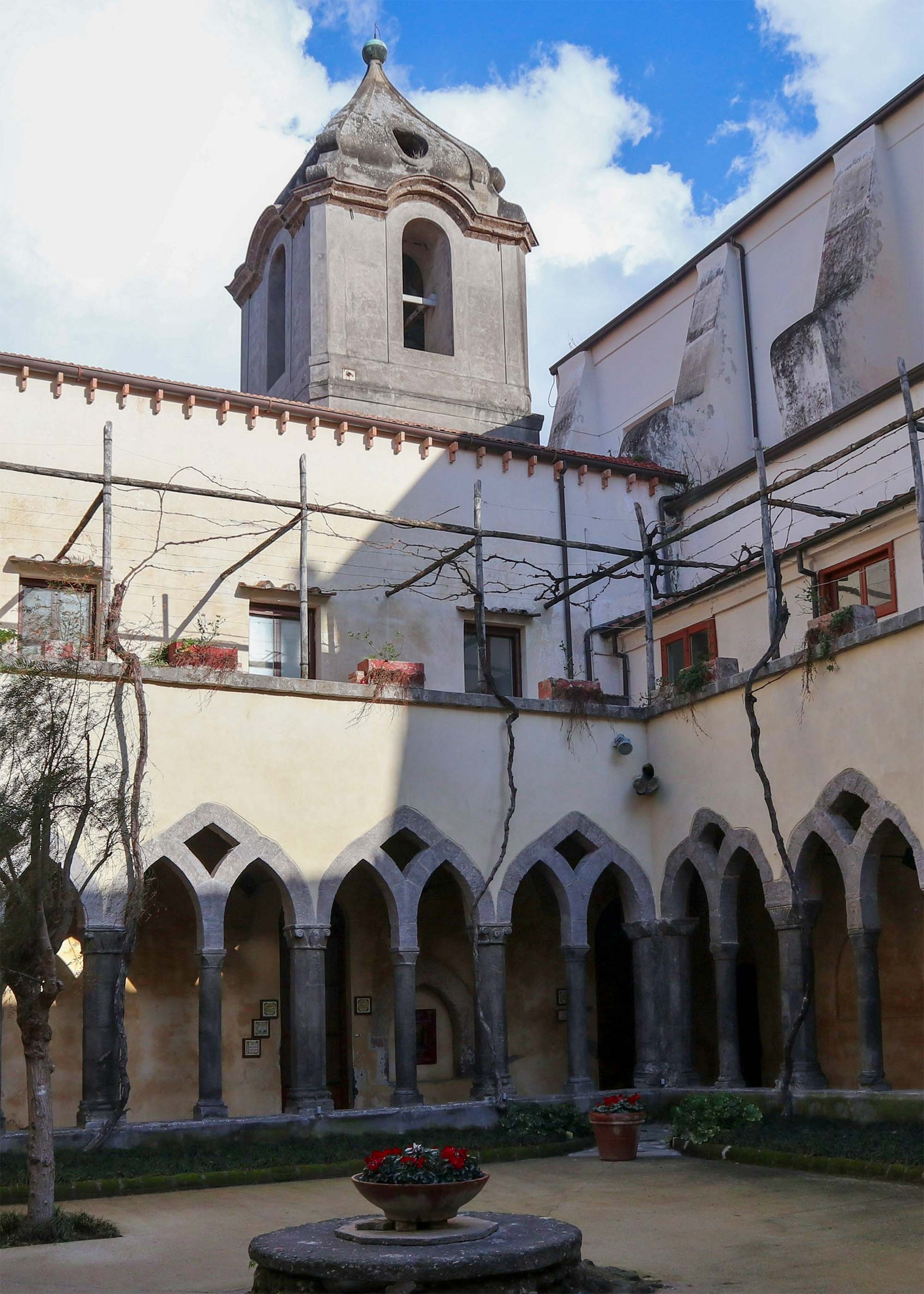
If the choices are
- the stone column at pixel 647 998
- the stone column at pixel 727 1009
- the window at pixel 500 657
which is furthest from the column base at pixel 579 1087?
the window at pixel 500 657

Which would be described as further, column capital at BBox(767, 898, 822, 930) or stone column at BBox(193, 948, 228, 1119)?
column capital at BBox(767, 898, 822, 930)

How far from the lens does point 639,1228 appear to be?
10156 mm

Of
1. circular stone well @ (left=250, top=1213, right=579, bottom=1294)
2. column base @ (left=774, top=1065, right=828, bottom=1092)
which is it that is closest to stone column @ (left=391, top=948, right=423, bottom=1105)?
column base @ (left=774, top=1065, right=828, bottom=1092)

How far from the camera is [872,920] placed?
14117 mm

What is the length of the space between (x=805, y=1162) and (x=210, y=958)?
593 centimetres

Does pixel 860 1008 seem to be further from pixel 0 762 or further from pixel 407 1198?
pixel 0 762

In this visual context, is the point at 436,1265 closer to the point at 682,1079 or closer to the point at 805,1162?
the point at 805,1162

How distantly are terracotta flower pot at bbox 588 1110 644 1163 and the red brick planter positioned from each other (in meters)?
4.98

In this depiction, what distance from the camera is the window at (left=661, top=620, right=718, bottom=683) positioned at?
19.7 m

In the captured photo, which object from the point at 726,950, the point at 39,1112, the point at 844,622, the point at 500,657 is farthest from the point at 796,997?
the point at 39,1112

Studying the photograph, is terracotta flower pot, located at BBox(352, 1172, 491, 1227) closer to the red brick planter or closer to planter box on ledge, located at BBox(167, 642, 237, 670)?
planter box on ledge, located at BBox(167, 642, 237, 670)

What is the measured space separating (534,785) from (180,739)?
4.15 meters

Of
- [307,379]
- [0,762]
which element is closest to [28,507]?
[307,379]

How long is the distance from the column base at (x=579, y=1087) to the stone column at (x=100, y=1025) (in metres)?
4.96
